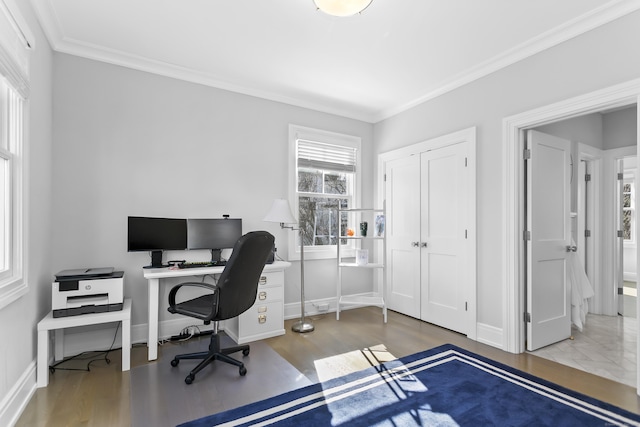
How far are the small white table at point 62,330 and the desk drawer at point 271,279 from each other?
1181 millimetres

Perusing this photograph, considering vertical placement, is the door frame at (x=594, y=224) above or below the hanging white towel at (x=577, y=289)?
above

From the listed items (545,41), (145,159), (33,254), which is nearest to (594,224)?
(545,41)

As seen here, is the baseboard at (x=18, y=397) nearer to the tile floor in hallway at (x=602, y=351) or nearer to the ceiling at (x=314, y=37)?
the ceiling at (x=314, y=37)

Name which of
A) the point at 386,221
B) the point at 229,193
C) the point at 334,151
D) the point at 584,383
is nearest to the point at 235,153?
the point at 229,193

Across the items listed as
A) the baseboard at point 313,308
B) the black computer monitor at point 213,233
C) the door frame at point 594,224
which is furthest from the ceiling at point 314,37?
the baseboard at point 313,308

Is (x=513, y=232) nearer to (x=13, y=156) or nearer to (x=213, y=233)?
(x=213, y=233)

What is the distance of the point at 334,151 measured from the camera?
182 inches

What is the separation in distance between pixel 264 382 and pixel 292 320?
1.59m

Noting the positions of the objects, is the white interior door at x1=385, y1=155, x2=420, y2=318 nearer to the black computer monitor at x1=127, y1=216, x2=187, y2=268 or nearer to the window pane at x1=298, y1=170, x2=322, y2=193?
the window pane at x1=298, y1=170, x2=322, y2=193

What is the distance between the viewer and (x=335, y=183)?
185 inches

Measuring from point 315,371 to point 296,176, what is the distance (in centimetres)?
231

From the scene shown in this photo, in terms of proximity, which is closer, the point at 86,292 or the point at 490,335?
the point at 86,292

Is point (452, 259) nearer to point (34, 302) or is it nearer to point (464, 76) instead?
point (464, 76)

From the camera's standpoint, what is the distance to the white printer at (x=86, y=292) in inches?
101
